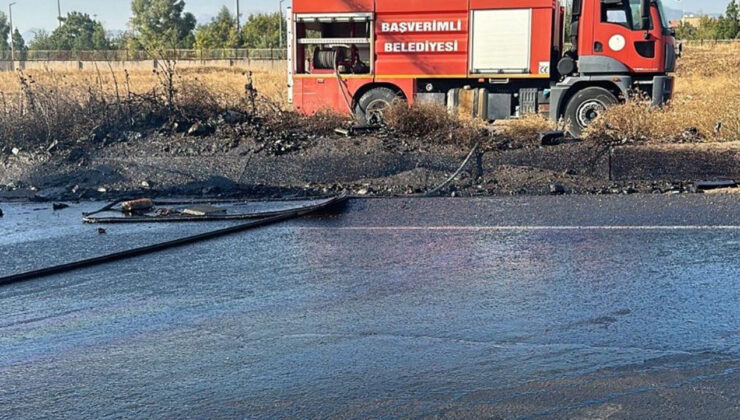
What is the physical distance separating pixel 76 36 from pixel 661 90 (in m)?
84.4

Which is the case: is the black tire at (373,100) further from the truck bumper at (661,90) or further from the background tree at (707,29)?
the background tree at (707,29)

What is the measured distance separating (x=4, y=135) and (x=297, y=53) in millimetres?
7562

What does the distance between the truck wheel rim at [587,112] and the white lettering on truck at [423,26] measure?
11.4 feet

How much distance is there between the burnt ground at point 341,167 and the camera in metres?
11.7

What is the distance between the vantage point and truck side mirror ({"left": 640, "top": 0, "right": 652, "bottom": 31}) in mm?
16938

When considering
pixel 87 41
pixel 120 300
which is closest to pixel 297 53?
pixel 120 300

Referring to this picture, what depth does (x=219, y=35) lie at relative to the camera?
82.3m

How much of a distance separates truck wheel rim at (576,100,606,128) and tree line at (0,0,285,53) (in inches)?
2361

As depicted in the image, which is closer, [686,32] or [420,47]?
Answer: [420,47]

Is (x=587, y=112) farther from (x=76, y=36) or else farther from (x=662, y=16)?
(x=76, y=36)

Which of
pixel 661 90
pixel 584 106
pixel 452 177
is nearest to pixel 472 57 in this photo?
pixel 584 106

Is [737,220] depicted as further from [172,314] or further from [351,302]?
[172,314]

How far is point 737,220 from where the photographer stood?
901 cm

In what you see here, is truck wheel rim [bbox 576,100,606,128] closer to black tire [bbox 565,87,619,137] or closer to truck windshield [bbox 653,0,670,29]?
black tire [bbox 565,87,619,137]
